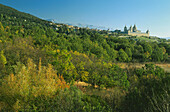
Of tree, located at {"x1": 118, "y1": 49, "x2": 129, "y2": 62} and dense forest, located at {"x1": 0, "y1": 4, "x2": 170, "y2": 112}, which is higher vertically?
dense forest, located at {"x1": 0, "y1": 4, "x2": 170, "y2": 112}

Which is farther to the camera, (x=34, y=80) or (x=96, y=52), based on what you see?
(x=96, y=52)

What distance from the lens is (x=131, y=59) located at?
7519 cm

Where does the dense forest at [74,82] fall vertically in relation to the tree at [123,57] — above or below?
above

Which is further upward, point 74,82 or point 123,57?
point 123,57

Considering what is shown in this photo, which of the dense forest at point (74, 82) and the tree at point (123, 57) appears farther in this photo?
the tree at point (123, 57)

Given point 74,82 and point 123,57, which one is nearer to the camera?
point 74,82

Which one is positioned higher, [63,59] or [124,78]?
[63,59]

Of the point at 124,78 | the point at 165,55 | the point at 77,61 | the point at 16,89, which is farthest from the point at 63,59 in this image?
the point at 165,55

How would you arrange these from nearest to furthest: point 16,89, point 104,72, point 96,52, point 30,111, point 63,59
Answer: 1. point 30,111
2. point 16,89
3. point 63,59
4. point 104,72
5. point 96,52

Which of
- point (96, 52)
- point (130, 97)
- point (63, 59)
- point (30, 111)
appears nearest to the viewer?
point (30, 111)

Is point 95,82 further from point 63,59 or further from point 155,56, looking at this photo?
point 155,56

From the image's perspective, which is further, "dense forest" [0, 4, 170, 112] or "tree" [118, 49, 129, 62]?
"tree" [118, 49, 129, 62]

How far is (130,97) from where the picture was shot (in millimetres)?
14000

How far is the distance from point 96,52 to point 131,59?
22.8 m
